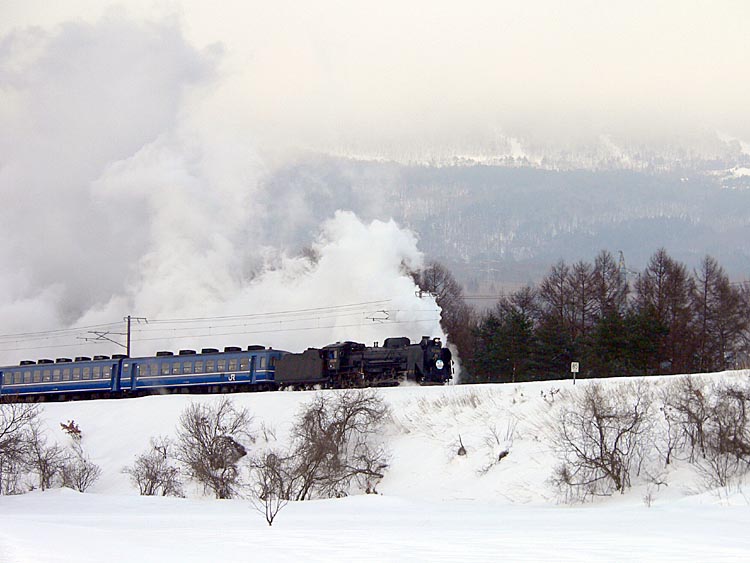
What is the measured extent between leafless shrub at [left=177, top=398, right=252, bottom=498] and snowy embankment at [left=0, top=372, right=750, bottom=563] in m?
1.59

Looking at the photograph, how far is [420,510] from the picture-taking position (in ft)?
96.4

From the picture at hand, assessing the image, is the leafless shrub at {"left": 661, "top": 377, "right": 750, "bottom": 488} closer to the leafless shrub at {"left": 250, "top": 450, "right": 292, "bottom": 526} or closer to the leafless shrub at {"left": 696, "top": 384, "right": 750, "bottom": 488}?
the leafless shrub at {"left": 696, "top": 384, "right": 750, "bottom": 488}

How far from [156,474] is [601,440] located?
20391 millimetres

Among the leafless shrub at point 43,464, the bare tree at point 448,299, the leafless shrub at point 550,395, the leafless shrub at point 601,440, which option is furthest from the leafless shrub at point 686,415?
the bare tree at point 448,299

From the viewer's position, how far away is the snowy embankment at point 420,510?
621 inches

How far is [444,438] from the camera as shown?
41.3 metres

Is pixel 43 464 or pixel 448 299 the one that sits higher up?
pixel 448 299

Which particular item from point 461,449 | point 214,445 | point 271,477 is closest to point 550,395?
point 461,449

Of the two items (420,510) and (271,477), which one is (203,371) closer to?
(271,477)

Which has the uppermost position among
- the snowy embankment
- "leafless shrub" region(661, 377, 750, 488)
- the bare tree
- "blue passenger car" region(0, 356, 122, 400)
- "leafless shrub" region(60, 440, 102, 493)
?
the bare tree

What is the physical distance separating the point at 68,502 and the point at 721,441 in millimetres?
25020

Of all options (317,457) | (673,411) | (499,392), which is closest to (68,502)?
(317,457)

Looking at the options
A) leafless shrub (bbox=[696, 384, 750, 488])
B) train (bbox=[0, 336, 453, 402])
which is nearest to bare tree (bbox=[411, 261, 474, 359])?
train (bbox=[0, 336, 453, 402])

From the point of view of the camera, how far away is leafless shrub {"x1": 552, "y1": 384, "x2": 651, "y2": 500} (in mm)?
33844
